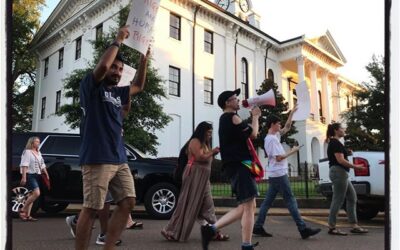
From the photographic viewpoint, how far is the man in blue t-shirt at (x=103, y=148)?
130 inches

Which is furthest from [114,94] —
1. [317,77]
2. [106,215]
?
[317,77]

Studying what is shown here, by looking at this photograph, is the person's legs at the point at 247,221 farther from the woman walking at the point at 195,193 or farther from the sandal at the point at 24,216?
the sandal at the point at 24,216

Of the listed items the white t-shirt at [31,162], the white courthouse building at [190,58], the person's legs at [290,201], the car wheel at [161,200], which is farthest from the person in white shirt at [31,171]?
the white courthouse building at [190,58]

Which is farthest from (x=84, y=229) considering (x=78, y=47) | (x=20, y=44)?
(x=78, y=47)

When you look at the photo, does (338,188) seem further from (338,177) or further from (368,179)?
(368,179)

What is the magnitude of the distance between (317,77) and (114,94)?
32.1 meters

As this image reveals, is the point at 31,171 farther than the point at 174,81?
No

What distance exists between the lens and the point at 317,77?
1335 inches

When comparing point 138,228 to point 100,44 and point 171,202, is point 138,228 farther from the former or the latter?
point 100,44

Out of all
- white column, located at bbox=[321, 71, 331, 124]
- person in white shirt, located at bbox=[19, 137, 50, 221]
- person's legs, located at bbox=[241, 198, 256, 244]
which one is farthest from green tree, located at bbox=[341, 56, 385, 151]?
white column, located at bbox=[321, 71, 331, 124]

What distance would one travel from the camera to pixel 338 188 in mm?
6219

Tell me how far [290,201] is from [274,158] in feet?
2.14

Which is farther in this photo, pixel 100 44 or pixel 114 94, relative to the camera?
pixel 100 44

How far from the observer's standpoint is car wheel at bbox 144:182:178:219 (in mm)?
8148
